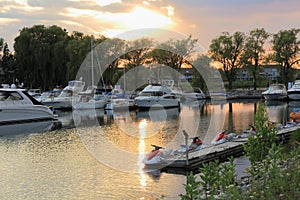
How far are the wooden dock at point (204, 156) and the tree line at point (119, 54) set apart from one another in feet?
88.8

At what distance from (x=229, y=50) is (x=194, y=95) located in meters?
17.4

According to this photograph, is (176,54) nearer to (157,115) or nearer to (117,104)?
(117,104)

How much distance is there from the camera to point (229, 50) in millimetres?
78375

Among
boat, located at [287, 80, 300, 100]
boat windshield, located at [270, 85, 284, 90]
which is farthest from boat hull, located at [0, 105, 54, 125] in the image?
boat windshield, located at [270, 85, 284, 90]

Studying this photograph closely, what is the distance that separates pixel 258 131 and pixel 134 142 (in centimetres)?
Answer: 1185

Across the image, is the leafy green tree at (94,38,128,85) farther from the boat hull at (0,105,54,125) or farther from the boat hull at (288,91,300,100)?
the boat hull at (288,91,300,100)

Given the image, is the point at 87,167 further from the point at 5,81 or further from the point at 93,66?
the point at 5,81

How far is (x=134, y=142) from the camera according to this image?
2125 cm

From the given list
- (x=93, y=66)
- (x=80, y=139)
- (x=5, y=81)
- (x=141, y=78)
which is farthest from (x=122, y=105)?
(x=5, y=81)

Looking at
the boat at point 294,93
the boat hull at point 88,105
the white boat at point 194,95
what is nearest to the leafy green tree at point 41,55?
the white boat at point 194,95

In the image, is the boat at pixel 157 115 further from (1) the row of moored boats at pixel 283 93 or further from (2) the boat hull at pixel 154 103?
(1) the row of moored boats at pixel 283 93

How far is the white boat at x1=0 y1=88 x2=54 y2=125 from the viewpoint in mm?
31253

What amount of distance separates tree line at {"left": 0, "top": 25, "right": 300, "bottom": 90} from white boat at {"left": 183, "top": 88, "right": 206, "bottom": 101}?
9.40 feet

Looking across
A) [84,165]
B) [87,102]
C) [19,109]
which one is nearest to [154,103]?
[87,102]
